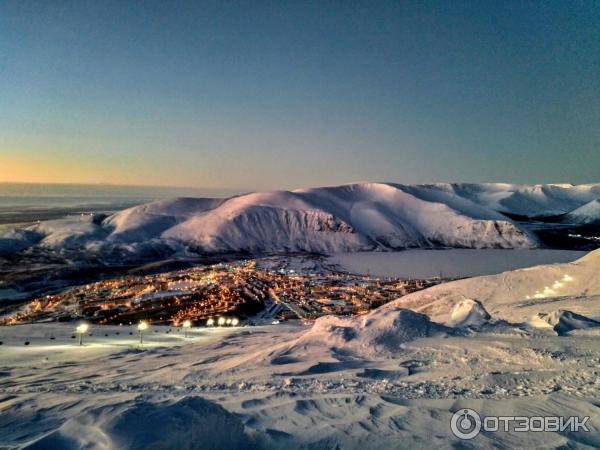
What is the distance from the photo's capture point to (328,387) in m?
11.6

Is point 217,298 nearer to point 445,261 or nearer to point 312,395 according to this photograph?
point 312,395

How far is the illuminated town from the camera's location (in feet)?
185

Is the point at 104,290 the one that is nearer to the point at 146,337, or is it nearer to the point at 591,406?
the point at 146,337

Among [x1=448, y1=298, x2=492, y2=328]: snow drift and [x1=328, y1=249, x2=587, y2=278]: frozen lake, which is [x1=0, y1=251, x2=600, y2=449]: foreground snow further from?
[x1=328, y1=249, x2=587, y2=278]: frozen lake

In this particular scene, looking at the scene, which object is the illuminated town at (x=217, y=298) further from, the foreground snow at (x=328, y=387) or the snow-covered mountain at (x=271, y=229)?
the snow-covered mountain at (x=271, y=229)

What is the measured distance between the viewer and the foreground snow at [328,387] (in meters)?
7.18

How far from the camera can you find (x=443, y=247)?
16650cm

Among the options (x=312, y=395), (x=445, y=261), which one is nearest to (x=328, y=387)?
(x=312, y=395)

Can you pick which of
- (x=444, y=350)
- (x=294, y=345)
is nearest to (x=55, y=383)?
(x=294, y=345)

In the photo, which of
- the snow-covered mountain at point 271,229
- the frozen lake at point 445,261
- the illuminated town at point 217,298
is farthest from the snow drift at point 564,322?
the snow-covered mountain at point 271,229

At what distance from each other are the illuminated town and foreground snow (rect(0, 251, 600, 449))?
32.1 m

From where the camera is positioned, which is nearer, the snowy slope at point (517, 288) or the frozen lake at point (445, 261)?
the snowy slope at point (517, 288)

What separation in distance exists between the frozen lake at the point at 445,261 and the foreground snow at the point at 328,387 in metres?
88.3

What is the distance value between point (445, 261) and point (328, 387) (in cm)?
12806
